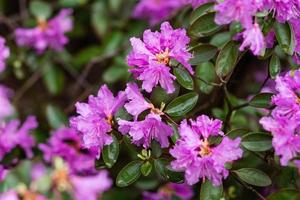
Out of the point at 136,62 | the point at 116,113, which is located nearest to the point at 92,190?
the point at 116,113

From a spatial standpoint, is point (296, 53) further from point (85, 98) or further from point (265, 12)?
point (85, 98)

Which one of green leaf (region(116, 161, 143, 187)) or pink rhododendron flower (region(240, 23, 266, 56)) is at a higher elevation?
pink rhododendron flower (region(240, 23, 266, 56))

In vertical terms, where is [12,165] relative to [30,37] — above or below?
below

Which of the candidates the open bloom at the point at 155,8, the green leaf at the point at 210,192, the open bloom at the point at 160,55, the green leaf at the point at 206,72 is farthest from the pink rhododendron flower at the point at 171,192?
the open bloom at the point at 155,8

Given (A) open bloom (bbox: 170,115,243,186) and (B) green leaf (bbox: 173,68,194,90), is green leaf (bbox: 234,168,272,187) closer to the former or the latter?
(A) open bloom (bbox: 170,115,243,186)

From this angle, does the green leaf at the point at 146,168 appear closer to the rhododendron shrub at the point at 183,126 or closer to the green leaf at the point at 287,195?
the rhododendron shrub at the point at 183,126

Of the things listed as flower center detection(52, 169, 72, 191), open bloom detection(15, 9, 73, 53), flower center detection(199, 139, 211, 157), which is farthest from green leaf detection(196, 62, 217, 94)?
open bloom detection(15, 9, 73, 53)
